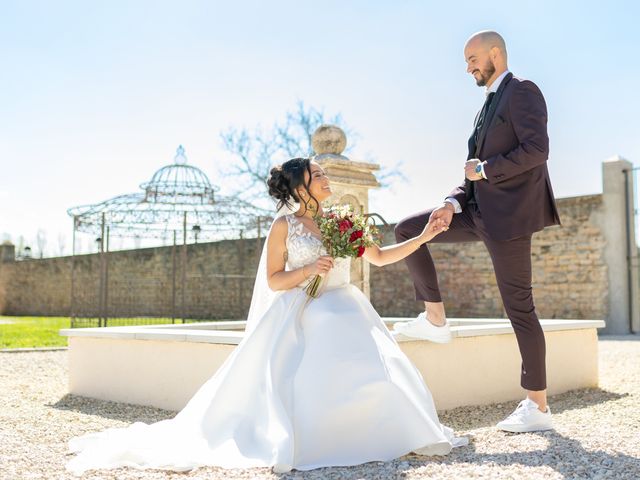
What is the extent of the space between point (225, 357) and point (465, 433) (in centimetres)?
166

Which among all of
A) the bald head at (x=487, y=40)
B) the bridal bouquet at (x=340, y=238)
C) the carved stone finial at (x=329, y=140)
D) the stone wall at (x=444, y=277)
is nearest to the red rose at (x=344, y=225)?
the bridal bouquet at (x=340, y=238)

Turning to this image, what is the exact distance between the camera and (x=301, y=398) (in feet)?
9.94

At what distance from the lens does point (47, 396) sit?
559cm

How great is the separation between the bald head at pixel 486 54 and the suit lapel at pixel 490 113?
0.09 m

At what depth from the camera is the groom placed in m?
3.34

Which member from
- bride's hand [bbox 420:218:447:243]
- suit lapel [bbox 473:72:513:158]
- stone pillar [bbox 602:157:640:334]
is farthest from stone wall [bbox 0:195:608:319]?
bride's hand [bbox 420:218:447:243]

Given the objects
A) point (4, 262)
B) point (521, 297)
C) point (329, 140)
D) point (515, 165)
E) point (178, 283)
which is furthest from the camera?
point (4, 262)

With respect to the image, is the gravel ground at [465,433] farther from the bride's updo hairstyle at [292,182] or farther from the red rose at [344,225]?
the bride's updo hairstyle at [292,182]

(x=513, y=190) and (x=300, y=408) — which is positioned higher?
(x=513, y=190)

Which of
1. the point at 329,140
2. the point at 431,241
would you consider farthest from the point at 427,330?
the point at 329,140

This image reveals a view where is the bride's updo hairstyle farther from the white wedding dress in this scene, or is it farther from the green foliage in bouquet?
the white wedding dress

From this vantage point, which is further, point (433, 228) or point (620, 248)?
point (620, 248)

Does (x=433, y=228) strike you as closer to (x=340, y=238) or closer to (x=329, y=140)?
(x=340, y=238)

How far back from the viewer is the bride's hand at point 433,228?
3527 mm
